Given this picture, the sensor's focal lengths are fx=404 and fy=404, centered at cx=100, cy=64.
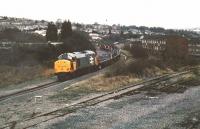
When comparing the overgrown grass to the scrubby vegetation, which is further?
the scrubby vegetation

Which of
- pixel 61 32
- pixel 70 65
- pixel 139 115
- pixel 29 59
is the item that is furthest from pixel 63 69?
pixel 61 32

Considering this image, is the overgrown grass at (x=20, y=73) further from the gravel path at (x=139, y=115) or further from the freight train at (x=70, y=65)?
the gravel path at (x=139, y=115)

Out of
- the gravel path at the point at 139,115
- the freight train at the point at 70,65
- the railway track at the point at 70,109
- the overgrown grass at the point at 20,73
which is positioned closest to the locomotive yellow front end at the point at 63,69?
the freight train at the point at 70,65

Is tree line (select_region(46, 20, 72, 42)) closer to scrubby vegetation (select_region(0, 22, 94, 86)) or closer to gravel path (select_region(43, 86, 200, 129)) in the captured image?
scrubby vegetation (select_region(0, 22, 94, 86))

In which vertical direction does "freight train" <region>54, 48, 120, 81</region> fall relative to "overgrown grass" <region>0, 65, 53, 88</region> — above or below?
above

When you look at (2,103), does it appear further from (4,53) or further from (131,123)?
(4,53)

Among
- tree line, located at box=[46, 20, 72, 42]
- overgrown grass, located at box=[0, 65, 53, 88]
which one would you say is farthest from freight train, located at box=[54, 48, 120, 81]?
tree line, located at box=[46, 20, 72, 42]

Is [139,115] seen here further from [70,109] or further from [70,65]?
[70,65]

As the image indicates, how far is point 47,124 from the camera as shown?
2222 cm

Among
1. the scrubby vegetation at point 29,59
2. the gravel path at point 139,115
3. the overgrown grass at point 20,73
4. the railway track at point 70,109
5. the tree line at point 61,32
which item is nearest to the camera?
the railway track at point 70,109

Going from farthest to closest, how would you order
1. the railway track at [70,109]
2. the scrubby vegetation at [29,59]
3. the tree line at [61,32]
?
the tree line at [61,32] < the scrubby vegetation at [29,59] < the railway track at [70,109]

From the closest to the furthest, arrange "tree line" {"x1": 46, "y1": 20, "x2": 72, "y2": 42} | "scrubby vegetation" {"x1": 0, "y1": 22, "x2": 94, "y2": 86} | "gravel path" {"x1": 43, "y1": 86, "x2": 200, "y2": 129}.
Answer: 1. "gravel path" {"x1": 43, "y1": 86, "x2": 200, "y2": 129}
2. "scrubby vegetation" {"x1": 0, "y1": 22, "x2": 94, "y2": 86}
3. "tree line" {"x1": 46, "y1": 20, "x2": 72, "y2": 42}

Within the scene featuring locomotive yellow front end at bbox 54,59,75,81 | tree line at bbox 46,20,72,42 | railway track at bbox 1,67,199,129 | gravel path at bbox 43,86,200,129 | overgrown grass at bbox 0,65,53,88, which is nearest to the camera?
railway track at bbox 1,67,199,129

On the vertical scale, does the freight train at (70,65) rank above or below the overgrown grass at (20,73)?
above
